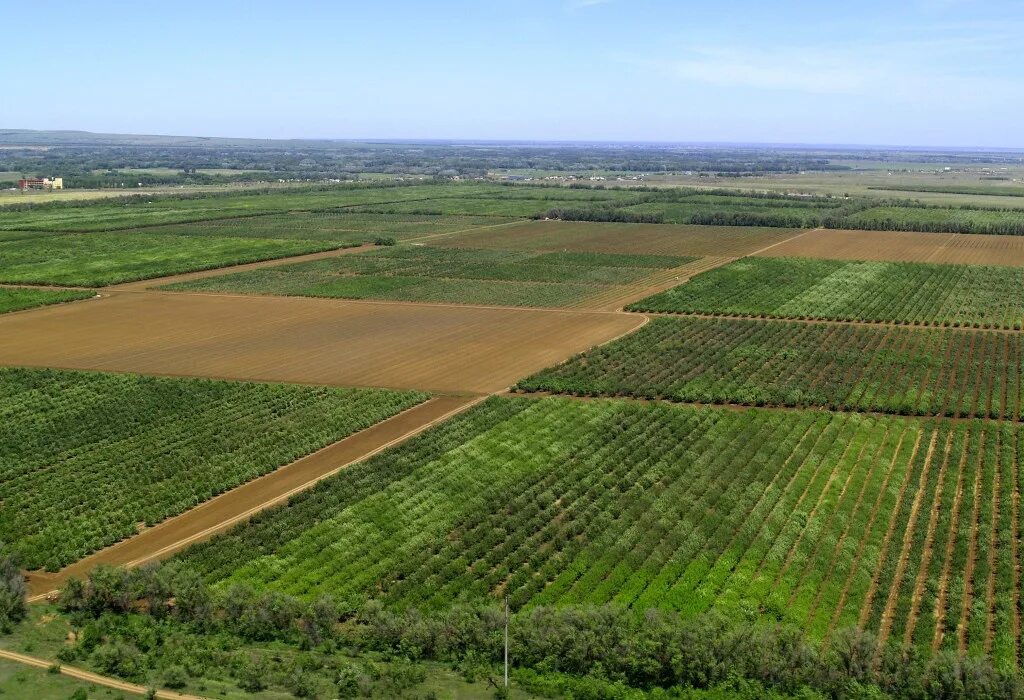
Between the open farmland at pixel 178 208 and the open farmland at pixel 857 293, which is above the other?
the open farmland at pixel 178 208

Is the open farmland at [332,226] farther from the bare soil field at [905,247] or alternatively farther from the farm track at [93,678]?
the farm track at [93,678]

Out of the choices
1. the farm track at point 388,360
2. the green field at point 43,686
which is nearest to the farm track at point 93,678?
the green field at point 43,686

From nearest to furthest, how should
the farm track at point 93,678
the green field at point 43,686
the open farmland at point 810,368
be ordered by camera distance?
1. the green field at point 43,686
2. the farm track at point 93,678
3. the open farmland at point 810,368

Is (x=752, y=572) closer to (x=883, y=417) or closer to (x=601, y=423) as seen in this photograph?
(x=601, y=423)

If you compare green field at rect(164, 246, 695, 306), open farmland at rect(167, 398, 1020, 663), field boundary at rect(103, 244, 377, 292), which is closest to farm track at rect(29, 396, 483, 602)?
open farmland at rect(167, 398, 1020, 663)

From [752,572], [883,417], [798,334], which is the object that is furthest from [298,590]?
[798,334]

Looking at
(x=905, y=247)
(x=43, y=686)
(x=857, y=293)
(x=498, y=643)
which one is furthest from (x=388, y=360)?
(x=905, y=247)

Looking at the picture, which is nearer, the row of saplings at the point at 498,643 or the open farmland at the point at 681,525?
the row of saplings at the point at 498,643
